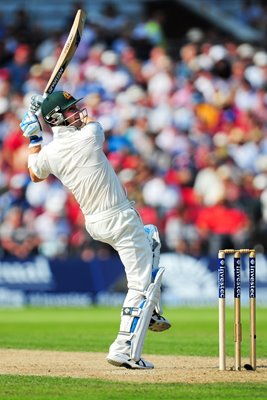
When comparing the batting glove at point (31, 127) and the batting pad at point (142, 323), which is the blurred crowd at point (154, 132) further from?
the batting pad at point (142, 323)

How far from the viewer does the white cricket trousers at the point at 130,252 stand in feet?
30.5

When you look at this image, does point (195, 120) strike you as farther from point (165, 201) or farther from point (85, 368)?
point (85, 368)

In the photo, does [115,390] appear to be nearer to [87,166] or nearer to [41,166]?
[87,166]

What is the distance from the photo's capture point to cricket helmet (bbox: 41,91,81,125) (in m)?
9.40

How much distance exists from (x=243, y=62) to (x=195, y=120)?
1.87 m

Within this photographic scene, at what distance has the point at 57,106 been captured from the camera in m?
9.40

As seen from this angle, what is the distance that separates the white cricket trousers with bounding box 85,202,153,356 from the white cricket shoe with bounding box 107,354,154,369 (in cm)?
4

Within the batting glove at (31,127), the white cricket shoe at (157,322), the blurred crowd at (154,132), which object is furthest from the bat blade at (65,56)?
the blurred crowd at (154,132)

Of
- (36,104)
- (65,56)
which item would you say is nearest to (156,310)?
(36,104)

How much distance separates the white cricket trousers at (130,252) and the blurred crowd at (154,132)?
9152 mm

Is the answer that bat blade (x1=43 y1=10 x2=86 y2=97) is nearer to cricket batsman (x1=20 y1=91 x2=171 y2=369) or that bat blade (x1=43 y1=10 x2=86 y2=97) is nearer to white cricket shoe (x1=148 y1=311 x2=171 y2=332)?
cricket batsman (x1=20 y1=91 x2=171 y2=369)

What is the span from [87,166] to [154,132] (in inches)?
453

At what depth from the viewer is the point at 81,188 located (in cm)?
945

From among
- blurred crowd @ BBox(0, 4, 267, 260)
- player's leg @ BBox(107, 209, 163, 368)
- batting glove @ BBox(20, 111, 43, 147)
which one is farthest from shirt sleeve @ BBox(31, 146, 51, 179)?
blurred crowd @ BBox(0, 4, 267, 260)
